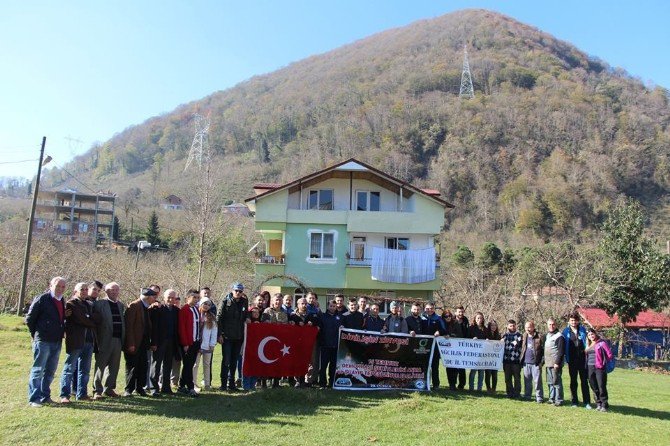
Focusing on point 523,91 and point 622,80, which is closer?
point 523,91

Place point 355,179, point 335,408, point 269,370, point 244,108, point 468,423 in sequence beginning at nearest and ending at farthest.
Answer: point 468,423 → point 335,408 → point 269,370 → point 355,179 → point 244,108

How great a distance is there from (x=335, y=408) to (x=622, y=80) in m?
162

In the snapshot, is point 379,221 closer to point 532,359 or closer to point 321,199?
point 321,199

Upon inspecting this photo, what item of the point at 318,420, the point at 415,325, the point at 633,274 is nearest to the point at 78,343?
the point at 318,420

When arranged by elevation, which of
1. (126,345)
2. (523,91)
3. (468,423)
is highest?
(523,91)

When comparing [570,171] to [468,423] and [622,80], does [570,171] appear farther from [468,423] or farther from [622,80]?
[468,423]

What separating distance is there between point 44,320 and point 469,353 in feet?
28.5

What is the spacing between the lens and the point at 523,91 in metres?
129

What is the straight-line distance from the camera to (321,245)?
108 ft

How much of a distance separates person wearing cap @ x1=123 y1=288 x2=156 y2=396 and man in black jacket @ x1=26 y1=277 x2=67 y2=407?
3.76ft

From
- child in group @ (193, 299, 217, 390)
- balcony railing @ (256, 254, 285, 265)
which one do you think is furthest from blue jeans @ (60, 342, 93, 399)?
balcony railing @ (256, 254, 285, 265)

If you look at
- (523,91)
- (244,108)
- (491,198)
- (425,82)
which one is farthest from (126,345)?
(244,108)

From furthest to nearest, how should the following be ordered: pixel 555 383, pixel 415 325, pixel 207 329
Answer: pixel 415 325 < pixel 555 383 < pixel 207 329

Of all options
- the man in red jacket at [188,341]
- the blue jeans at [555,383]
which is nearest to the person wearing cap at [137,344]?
the man in red jacket at [188,341]
